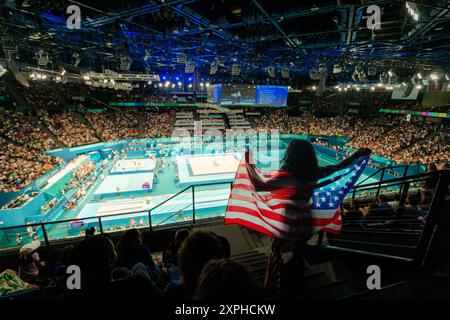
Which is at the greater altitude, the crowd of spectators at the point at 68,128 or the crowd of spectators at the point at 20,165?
the crowd of spectators at the point at 68,128

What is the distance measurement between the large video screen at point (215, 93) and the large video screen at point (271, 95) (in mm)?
3398

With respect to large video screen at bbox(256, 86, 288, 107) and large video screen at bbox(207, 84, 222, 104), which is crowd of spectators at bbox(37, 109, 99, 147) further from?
large video screen at bbox(256, 86, 288, 107)

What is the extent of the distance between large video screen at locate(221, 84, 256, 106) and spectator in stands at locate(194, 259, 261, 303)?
762 inches

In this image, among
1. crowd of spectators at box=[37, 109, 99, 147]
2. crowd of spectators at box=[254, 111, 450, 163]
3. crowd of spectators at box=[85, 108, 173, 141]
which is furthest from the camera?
A: crowd of spectators at box=[85, 108, 173, 141]

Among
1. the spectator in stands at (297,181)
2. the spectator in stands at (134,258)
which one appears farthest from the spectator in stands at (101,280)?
the spectator in stands at (297,181)

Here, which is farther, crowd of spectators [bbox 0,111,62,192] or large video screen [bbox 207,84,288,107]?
large video screen [bbox 207,84,288,107]

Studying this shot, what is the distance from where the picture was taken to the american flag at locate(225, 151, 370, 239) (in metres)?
2.84

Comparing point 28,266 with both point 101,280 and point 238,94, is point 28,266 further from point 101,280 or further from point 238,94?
point 238,94

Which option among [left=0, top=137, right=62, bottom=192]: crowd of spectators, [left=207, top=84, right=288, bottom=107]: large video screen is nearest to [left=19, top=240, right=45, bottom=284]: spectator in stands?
[left=0, top=137, right=62, bottom=192]: crowd of spectators

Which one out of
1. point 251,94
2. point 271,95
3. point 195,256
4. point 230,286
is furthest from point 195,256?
point 271,95

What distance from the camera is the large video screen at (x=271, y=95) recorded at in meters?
19.6

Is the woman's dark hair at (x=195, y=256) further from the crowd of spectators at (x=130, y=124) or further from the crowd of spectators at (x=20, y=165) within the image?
the crowd of spectators at (x=130, y=124)

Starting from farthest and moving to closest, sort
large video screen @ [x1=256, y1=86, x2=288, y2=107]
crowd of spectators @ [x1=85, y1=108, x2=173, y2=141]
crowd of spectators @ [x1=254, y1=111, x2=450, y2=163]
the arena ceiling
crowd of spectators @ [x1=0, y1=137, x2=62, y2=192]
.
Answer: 1. crowd of spectators @ [x1=85, y1=108, x2=173, y2=141]
2. large video screen @ [x1=256, y1=86, x2=288, y2=107]
3. crowd of spectators @ [x1=254, y1=111, x2=450, y2=163]
4. crowd of spectators @ [x1=0, y1=137, x2=62, y2=192]
5. the arena ceiling
